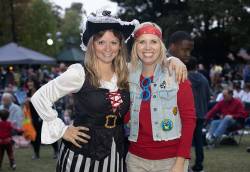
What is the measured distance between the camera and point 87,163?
389 centimetres

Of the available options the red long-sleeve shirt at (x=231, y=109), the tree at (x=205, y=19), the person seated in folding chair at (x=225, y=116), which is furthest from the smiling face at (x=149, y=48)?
the tree at (x=205, y=19)

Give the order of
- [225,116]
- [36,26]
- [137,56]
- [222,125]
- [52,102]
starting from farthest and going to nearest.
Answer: [36,26]
[225,116]
[222,125]
[137,56]
[52,102]

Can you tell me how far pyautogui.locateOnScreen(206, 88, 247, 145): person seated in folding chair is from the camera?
38.4ft

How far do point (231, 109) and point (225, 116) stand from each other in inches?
8.7

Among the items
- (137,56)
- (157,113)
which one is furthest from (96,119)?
(137,56)

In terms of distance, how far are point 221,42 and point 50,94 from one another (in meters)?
34.0

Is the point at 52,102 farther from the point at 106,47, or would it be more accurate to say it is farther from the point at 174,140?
the point at 174,140

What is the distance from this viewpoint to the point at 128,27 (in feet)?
13.5

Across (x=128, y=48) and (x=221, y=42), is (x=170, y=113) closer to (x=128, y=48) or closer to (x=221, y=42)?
(x=128, y=48)

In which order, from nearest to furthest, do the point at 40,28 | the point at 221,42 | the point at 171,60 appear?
the point at 171,60, the point at 221,42, the point at 40,28

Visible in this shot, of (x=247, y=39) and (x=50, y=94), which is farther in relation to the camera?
(x=247, y=39)

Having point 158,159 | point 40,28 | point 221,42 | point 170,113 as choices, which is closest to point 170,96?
point 170,113

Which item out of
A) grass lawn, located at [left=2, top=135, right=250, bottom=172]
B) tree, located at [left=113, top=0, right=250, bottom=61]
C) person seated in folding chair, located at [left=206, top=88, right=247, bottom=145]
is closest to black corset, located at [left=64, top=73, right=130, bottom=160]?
grass lawn, located at [left=2, top=135, right=250, bottom=172]

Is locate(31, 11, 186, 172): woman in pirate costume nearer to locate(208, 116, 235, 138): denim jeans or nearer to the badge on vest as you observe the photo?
the badge on vest
